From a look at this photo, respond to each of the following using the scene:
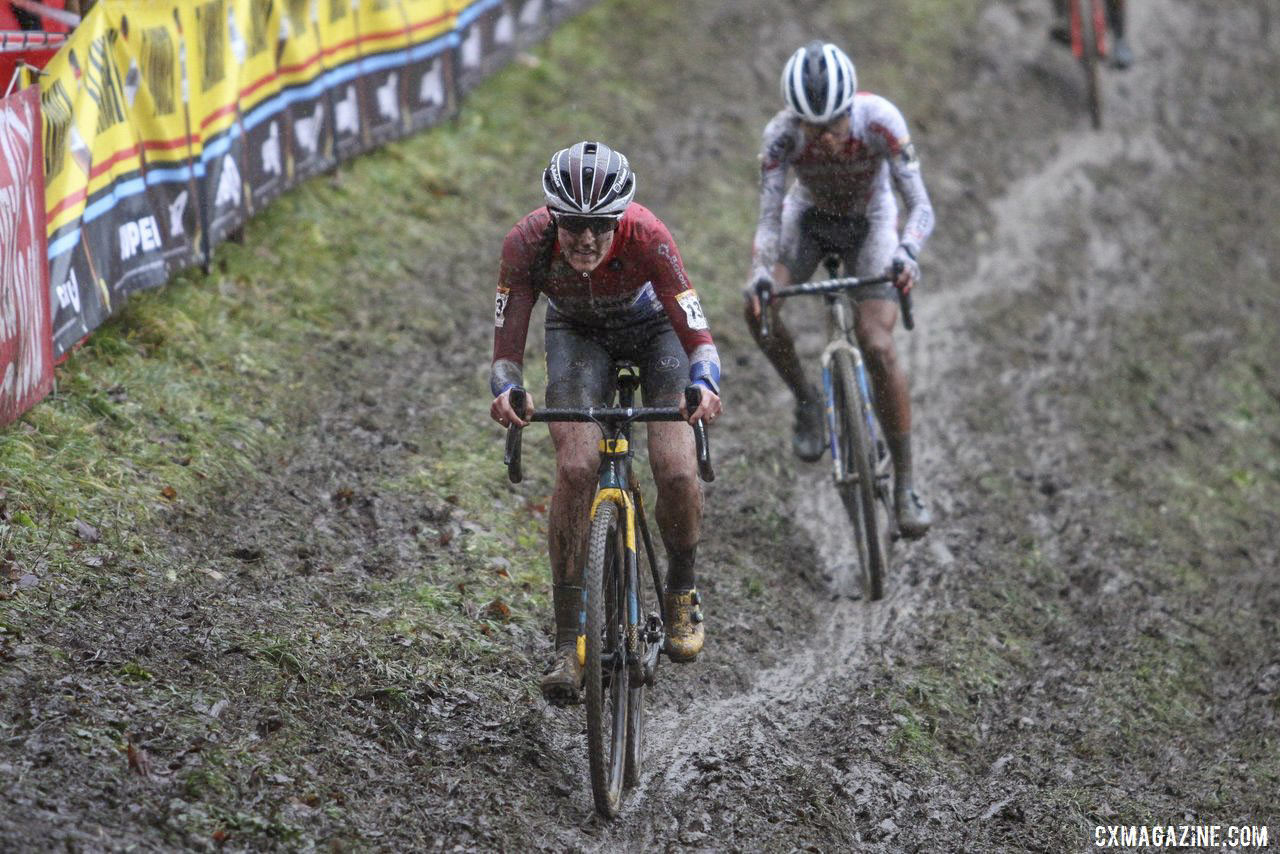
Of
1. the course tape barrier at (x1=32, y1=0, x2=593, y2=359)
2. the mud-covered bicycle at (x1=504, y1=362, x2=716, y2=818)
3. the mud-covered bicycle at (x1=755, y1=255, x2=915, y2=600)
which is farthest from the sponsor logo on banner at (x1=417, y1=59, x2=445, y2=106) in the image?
the mud-covered bicycle at (x1=504, y1=362, x2=716, y2=818)

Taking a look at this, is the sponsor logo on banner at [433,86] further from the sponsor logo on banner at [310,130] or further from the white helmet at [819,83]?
the white helmet at [819,83]

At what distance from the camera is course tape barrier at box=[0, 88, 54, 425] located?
6918 mm

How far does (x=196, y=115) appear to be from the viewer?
9.24 m

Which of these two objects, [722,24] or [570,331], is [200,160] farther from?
[722,24]

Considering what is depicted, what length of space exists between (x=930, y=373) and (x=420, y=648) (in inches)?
242

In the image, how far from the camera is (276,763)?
18.0 ft

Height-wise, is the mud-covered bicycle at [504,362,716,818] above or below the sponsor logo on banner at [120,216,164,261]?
below

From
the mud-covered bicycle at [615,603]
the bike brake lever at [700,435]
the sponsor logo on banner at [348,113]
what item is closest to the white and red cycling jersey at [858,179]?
the mud-covered bicycle at [615,603]

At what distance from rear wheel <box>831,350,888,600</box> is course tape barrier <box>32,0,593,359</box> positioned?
4.53 metres

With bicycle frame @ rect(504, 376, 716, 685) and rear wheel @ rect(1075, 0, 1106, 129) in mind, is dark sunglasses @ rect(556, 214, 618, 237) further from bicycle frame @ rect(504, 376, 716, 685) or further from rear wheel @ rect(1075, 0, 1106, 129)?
rear wheel @ rect(1075, 0, 1106, 129)

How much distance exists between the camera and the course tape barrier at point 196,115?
7.89 meters

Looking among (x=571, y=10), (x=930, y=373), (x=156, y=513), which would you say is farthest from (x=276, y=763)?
(x=571, y=10)

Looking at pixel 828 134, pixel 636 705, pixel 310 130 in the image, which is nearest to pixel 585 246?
pixel 636 705

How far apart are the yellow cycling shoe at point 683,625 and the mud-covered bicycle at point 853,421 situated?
1974 mm
